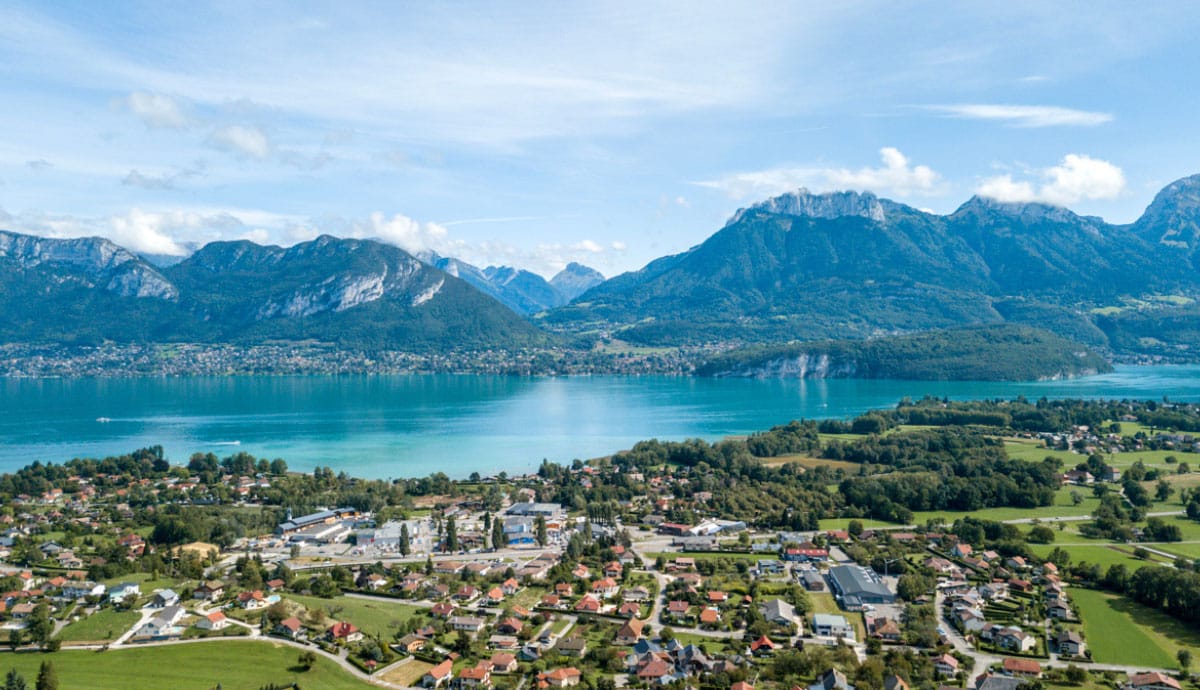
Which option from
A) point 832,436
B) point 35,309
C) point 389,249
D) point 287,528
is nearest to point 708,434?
point 832,436

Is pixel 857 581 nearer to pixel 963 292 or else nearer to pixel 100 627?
pixel 100 627

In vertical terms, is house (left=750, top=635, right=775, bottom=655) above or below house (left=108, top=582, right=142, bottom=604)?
below

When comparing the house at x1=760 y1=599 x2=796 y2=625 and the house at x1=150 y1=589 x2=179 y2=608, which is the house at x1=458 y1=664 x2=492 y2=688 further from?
the house at x1=150 y1=589 x2=179 y2=608

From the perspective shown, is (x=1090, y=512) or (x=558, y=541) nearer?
(x=558, y=541)

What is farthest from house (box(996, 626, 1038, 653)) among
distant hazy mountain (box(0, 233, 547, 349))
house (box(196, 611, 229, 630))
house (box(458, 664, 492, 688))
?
distant hazy mountain (box(0, 233, 547, 349))

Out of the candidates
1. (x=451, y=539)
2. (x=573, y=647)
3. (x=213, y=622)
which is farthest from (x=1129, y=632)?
(x=213, y=622)

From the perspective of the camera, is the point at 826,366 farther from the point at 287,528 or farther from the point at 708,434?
the point at 287,528
